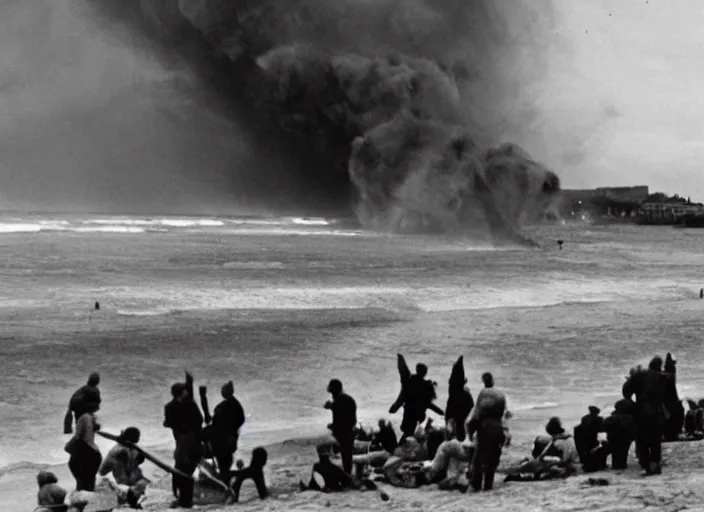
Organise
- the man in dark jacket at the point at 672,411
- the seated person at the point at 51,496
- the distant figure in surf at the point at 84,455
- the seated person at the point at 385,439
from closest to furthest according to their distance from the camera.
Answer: the seated person at the point at 51,496, the distant figure in surf at the point at 84,455, the seated person at the point at 385,439, the man in dark jacket at the point at 672,411

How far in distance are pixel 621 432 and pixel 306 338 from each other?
12631 millimetres

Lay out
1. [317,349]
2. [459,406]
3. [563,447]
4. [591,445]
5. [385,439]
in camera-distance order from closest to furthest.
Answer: [563,447]
[591,445]
[385,439]
[459,406]
[317,349]

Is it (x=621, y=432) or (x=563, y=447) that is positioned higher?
(x=621, y=432)

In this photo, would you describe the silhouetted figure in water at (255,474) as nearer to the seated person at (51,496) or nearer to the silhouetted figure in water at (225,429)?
the silhouetted figure in water at (225,429)

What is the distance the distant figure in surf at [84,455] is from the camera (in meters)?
8.71

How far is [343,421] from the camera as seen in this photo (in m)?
9.34

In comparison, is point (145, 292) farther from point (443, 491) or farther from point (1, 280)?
point (443, 491)

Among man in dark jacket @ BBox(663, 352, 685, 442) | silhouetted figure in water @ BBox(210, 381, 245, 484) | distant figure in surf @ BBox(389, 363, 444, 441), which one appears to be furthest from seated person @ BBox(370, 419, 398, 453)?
man in dark jacket @ BBox(663, 352, 685, 442)

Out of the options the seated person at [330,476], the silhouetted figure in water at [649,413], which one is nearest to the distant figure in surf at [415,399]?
the seated person at [330,476]

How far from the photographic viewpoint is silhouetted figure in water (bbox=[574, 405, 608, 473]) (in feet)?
31.5

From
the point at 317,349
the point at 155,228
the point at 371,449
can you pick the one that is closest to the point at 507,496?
the point at 371,449

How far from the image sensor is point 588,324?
81.3 feet

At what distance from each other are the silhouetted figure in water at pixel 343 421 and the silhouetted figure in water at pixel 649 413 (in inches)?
121

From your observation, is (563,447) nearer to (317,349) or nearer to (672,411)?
(672,411)
